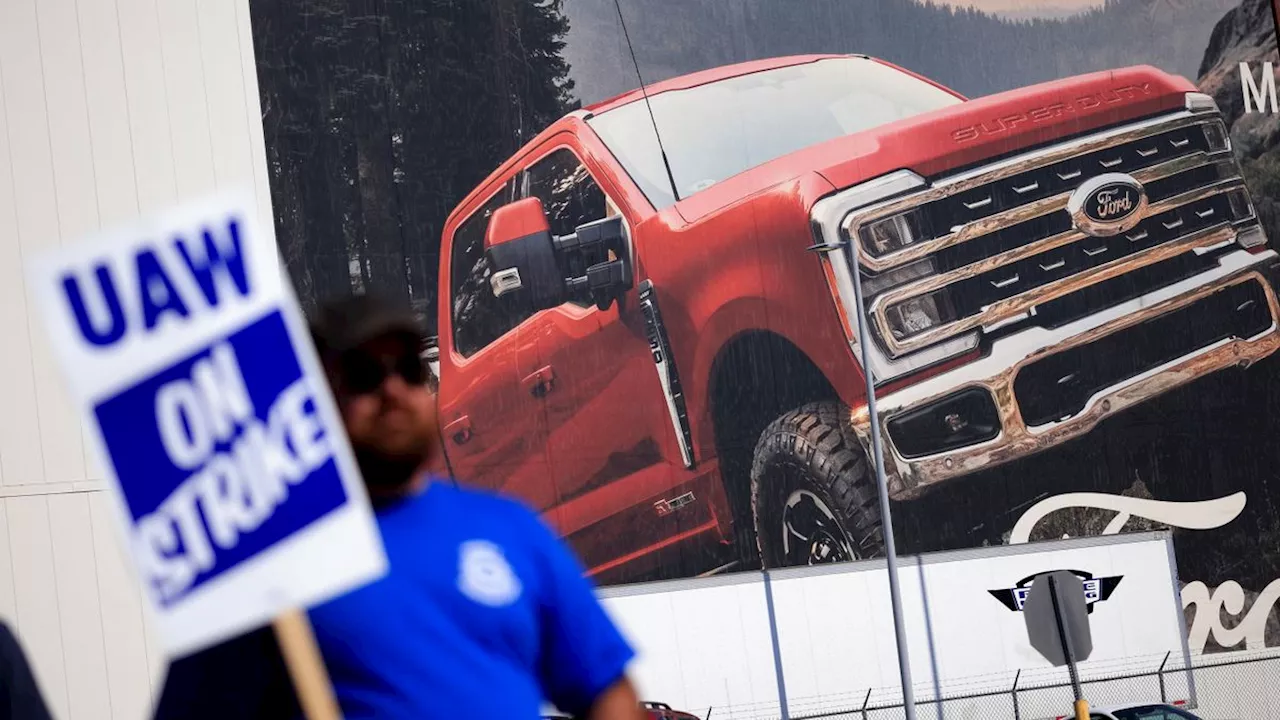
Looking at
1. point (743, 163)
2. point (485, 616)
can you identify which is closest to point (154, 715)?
point (485, 616)

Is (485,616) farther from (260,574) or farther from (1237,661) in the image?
(1237,661)

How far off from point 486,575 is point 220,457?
0.33 m

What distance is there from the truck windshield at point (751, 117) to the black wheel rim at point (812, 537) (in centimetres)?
481

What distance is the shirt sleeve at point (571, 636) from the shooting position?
1.98 metres

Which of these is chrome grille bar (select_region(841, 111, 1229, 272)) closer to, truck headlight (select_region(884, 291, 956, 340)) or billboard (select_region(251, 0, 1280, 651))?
billboard (select_region(251, 0, 1280, 651))

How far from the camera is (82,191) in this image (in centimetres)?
1586

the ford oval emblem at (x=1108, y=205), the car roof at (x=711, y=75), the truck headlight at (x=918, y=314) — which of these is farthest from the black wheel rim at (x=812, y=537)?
the car roof at (x=711, y=75)

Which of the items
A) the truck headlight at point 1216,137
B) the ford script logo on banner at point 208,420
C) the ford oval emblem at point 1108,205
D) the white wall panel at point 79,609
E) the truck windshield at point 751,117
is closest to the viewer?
the ford script logo on banner at point 208,420

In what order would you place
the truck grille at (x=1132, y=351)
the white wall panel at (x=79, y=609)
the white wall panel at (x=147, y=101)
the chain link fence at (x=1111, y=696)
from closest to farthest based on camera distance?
the white wall panel at (x=79, y=609) → the white wall panel at (x=147, y=101) → the chain link fence at (x=1111, y=696) → the truck grille at (x=1132, y=351)

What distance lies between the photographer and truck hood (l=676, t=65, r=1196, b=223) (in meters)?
23.8

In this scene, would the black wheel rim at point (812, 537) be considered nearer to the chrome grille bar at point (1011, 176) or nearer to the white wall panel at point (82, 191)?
the chrome grille bar at point (1011, 176)

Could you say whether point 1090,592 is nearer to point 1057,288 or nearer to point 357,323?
point 1057,288

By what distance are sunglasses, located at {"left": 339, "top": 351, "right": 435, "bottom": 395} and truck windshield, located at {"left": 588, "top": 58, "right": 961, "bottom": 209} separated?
21443 millimetres

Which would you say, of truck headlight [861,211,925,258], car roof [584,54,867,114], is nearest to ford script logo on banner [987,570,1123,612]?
truck headlight [861,211,925,258]
